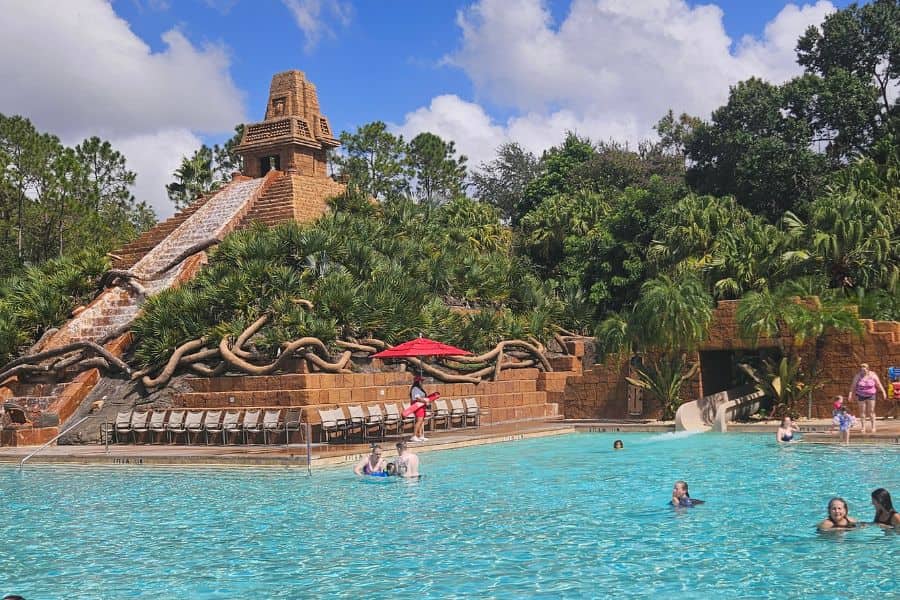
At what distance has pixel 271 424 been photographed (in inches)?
787

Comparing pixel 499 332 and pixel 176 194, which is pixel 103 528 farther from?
pixel 176 194

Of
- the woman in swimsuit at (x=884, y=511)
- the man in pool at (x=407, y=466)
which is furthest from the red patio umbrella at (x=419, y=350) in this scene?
the woman in swimsuit at (x=884, y=511)

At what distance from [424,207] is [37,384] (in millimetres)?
15959

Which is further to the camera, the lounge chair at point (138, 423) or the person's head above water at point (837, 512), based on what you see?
the lounge chair at point (138, 423)

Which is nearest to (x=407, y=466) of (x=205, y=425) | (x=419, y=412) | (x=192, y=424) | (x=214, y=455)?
(x=214, y=455)

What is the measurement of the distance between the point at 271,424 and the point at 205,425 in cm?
150

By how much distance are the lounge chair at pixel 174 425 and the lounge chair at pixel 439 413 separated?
5.72 m

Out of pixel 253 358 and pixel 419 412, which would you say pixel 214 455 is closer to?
pixel 419 412

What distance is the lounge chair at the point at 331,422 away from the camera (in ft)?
64.8

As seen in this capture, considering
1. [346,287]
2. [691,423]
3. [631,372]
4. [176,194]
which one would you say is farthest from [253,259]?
[176,194]

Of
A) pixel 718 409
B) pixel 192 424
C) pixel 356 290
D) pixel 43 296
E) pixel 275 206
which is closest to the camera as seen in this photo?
pixel 192 424

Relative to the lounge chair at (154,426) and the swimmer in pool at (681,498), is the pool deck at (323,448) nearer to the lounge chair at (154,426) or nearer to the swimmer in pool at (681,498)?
the lounge chair at (154,426)

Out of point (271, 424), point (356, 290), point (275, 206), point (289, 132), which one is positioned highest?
point (289, 132)

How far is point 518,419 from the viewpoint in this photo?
27.0 meters
